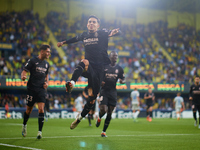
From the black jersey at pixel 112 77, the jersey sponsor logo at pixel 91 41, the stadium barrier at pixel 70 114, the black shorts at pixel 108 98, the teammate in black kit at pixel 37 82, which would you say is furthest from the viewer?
the stadium barrier at pixel 70 114

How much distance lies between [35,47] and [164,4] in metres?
23.2

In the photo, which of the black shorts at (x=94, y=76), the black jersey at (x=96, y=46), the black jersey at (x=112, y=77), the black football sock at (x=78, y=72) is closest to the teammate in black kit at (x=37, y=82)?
the black jersey at (x=96, y=46)

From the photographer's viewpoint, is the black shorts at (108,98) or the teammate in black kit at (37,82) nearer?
the teammate in black kit at (37,82)

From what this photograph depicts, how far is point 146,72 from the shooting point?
37.4 meters

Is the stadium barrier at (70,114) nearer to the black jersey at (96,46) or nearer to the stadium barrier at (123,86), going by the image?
the stadium barrier at (123,86)

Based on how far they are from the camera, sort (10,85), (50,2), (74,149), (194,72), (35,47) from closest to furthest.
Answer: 1. (74,149)
2. (10,85)
3. (35,47)
4. (194,72)
5. (50,2)

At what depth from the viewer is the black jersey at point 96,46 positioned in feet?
25.5

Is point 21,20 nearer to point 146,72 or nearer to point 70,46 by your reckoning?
point 70,46

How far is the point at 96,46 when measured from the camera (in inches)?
309

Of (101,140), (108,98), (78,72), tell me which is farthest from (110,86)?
(78,72)

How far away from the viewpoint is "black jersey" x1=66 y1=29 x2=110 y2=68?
7.76 m

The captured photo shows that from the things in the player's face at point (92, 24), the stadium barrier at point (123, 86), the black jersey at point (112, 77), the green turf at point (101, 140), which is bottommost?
the green turf at point (101, 140)

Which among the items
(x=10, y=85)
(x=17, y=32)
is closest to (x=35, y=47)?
(x=17, y=32)

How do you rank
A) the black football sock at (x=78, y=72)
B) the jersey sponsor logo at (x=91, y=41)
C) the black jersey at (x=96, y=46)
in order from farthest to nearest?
the jersey sponsor logo at (x=91, y=41), the black jersey at (x=96, y=46), the black football sock at (x=78, y=72)
